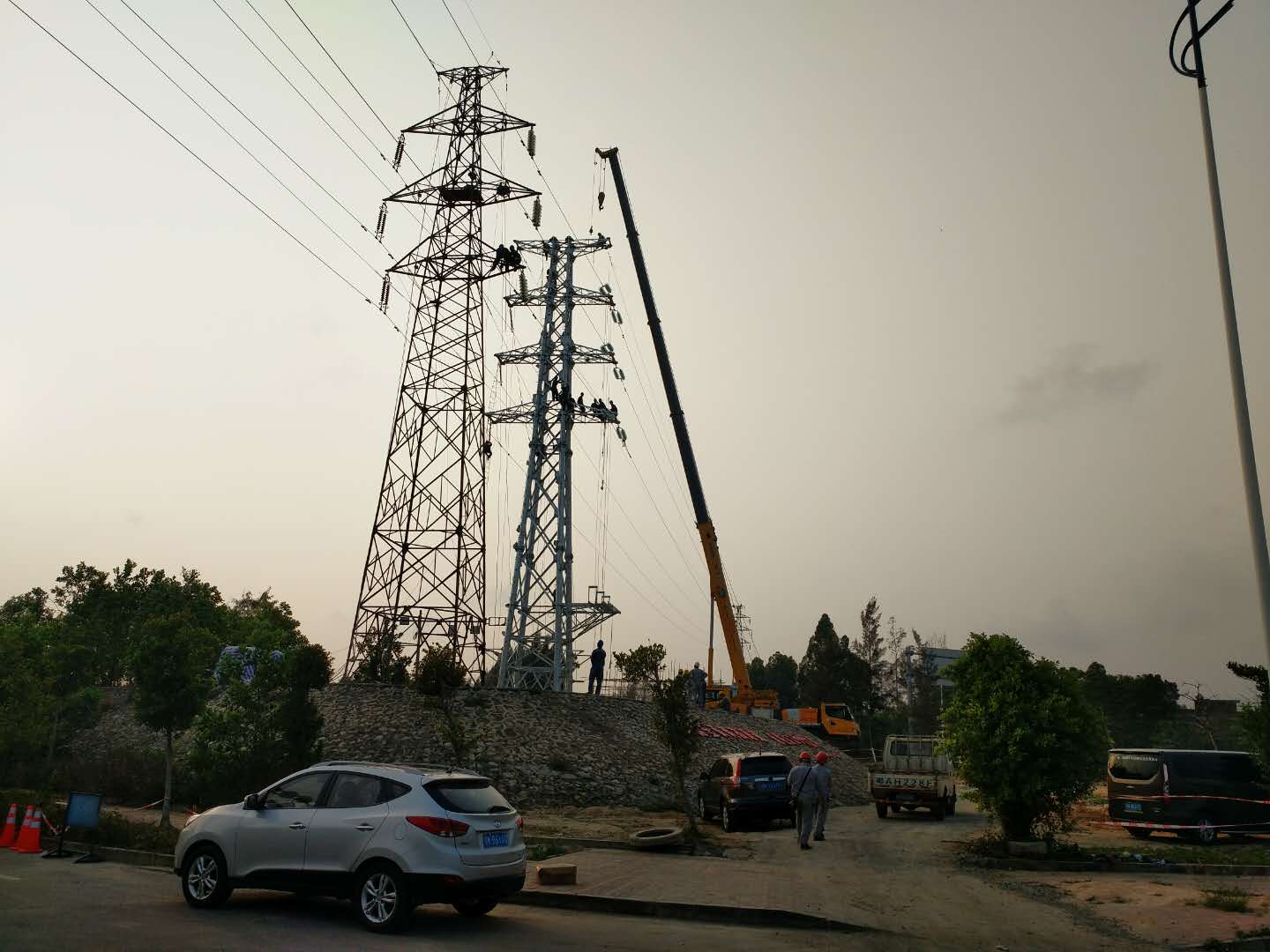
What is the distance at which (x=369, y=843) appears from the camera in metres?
10.1

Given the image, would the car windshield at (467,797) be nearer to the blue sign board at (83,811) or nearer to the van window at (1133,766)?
the blue sign board at (83,811)

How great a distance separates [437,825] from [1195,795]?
1907 centimetres

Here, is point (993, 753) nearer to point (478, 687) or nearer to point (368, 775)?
point (368, 775)

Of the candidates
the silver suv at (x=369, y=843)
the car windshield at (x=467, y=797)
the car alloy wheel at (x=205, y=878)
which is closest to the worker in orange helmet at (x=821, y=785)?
the silver suv at (x=369, y=843)

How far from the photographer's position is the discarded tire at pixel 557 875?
13227mm

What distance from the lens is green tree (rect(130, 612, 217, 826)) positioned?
2039 cm

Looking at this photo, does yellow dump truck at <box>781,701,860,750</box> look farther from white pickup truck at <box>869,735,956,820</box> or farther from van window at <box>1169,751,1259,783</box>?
van window at <box>1169,751,1259,783</box>

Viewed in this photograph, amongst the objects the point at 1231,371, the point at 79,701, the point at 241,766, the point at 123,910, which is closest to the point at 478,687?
the point at 241,766

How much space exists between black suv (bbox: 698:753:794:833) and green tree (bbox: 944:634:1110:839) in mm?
6322

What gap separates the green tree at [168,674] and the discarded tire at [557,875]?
37.0 feet

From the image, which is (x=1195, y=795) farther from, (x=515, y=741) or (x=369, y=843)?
(x=369, y=843)

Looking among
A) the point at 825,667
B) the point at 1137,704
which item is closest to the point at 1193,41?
the point at 1137,704

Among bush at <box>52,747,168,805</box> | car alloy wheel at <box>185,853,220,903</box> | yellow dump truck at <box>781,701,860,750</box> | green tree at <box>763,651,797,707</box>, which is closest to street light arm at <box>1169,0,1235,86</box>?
car alloy wheel at <box>185,853,220,903</box>

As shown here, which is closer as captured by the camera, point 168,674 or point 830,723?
point 168,674
